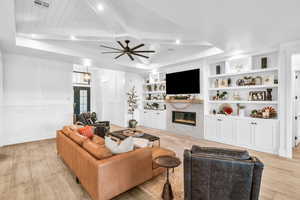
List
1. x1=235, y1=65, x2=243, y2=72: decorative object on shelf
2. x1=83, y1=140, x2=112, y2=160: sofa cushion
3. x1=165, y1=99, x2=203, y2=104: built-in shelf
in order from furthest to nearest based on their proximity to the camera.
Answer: x1=165, y1=99, x2=203, y2=104: built-in shelf, x1=235, y1=65, x2=243, y2=72: decorative object on shelf, x1=83, y1=140, x2=112, y2=160: sofa cushion

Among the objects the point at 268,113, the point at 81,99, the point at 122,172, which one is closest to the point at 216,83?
the point at 268,113

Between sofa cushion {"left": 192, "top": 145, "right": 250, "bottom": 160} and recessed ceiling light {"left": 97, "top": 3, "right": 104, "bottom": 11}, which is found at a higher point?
recessed ceiling light {"left": 97, "top": 3, "right": 104, "bottom": 11}

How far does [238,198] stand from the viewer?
148 centimetres

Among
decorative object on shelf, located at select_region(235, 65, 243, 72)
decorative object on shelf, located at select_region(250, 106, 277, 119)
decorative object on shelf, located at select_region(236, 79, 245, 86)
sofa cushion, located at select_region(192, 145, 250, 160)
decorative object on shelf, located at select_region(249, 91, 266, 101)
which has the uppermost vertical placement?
decorative object on shelf, located at select_region(235, 65, 243, 72)

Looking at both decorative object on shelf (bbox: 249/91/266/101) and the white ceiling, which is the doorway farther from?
decorative object on shelf (bbox: 249/91/266/101)

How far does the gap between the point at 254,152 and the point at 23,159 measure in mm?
5672

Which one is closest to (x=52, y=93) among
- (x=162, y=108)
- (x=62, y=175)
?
(x=62, y=175)

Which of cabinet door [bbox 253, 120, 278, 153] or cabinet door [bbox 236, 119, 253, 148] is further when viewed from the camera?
cabinet door [bbox 236, 119, 253, 148]

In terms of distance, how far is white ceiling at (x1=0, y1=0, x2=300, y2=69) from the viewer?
7.11 ft

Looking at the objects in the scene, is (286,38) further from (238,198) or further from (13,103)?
(13,103)

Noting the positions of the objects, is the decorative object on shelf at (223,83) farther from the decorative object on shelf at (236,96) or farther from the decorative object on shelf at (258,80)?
the decorative object on shelf at (258,80)

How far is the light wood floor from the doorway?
4.97 meters

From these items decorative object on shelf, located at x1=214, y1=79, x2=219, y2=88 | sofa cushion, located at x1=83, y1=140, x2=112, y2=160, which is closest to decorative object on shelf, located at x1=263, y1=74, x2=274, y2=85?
decorative object on shelf, located at x1=214, y1=79, x2=219, y2=88

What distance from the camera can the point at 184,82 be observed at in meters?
5.58
